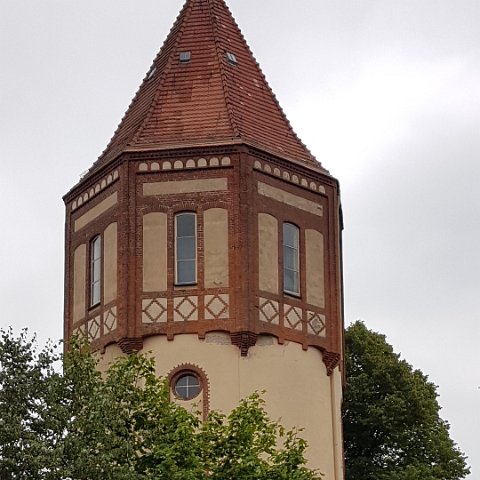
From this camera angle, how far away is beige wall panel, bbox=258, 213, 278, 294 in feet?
133

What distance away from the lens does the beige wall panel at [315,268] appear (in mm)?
41531

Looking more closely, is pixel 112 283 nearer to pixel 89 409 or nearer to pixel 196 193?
pixel 196 193

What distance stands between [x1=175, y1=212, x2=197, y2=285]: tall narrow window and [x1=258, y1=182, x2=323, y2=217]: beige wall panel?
177 centimetres

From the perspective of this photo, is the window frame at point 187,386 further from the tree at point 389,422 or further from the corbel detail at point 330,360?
the tree at point 389,422

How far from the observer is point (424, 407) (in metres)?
49.8

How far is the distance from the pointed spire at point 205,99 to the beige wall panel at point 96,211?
0.89m

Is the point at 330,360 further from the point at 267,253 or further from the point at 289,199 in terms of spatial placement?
the point at 289,199

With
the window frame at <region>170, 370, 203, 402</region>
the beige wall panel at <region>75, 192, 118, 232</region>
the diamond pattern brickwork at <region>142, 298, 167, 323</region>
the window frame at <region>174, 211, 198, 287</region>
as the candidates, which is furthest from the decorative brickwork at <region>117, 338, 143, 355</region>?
the beige wall panel at <region>75, 192, 118, 232</region>

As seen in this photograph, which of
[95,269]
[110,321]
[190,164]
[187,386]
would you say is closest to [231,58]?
[190,164]

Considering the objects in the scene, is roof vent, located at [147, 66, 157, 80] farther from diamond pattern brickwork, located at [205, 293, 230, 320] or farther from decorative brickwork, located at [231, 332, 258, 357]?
decorative brickwork, located at [231, 332, 258, 357]

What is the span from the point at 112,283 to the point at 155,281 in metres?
1.11

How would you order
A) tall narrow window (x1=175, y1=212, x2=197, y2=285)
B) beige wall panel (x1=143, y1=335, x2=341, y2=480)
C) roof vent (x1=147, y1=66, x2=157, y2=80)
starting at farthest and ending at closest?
roof vent (x1=147, y1=66, x2=157, y2=80) < tall narrow window (x1=175, y1=212, x2=197, y2=285) < beige wall panel (x1=143, y1=335, x2=341, y2=480)

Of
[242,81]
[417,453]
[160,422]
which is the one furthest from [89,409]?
[417,453]

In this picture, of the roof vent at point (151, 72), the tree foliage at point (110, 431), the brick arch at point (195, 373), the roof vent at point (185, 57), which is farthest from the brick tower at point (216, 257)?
the tree foliage at point (110, 431)
